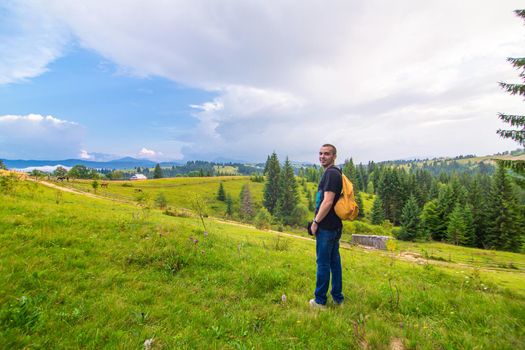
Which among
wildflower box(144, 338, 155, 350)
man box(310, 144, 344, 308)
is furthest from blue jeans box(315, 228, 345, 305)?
wildflower box(144, 338, 155, 350)

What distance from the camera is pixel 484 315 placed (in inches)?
177

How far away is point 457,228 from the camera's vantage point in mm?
60125

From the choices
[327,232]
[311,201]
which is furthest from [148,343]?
[311,201]

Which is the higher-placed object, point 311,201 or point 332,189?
point 332,189

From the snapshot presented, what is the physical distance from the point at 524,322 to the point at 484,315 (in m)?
0.53

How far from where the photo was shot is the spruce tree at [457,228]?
59997mm

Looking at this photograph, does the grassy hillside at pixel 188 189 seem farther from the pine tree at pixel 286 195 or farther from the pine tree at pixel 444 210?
the pine tree at pixel 444 210

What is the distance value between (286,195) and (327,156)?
73.6 metres

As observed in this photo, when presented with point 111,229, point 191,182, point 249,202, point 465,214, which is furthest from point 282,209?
point 111,229

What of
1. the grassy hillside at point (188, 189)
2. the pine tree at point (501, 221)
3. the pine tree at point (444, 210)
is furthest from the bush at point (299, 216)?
the pine tree at point (501, 221)

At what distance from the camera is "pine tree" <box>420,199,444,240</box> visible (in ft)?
221

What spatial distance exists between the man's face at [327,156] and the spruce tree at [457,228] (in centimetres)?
7333

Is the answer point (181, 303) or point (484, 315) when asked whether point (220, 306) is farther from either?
point (484, 315)

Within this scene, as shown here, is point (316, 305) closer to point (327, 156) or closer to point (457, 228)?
point (327, 156)
